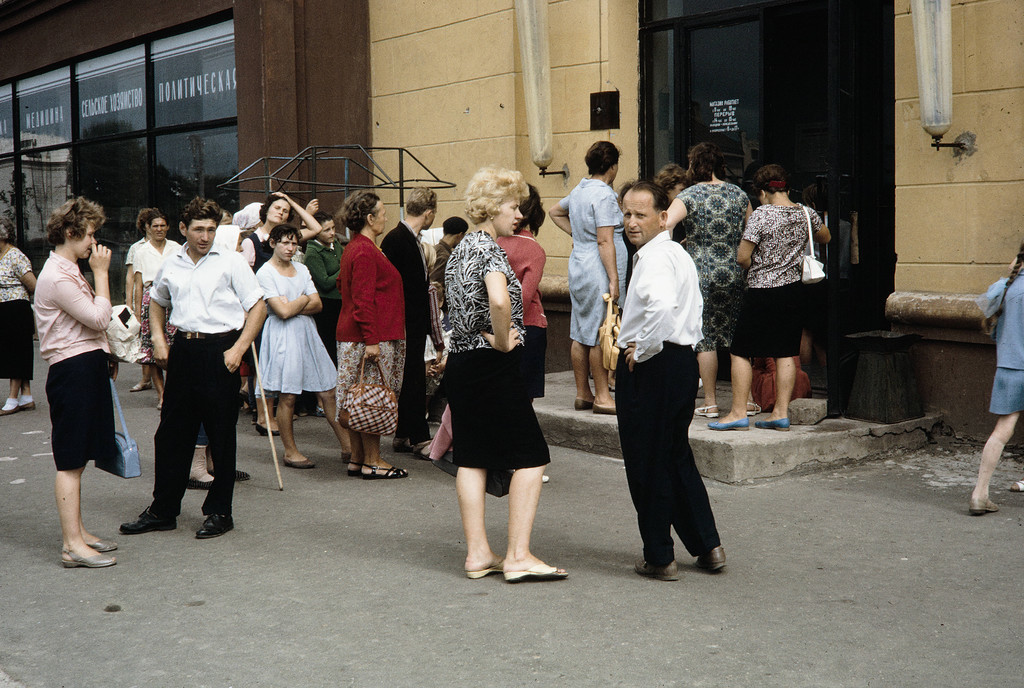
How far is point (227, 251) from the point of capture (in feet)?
19.2

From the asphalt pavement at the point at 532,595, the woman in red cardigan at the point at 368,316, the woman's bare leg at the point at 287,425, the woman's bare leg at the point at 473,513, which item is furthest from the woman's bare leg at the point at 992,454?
the woman's bare leg at the point at 287,425

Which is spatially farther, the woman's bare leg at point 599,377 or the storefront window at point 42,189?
the storefront window at point 42,189

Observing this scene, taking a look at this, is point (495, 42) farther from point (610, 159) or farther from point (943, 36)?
point (943, 36)

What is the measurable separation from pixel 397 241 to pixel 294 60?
540 centimetres

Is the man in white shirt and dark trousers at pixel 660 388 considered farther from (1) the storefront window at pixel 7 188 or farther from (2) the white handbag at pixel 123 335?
(1) the storefront window at pixel 7 188

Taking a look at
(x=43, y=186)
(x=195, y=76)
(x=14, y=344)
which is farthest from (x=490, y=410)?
(x=43, y=186)

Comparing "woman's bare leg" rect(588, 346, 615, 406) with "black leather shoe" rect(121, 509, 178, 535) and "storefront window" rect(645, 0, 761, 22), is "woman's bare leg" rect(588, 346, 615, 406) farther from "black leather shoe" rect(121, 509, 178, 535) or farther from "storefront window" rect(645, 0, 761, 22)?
"storefront window" rect(645, 0, 761, 22)

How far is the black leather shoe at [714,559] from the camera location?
4.80 meters

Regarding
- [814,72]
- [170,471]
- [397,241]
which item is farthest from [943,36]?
[170,471]

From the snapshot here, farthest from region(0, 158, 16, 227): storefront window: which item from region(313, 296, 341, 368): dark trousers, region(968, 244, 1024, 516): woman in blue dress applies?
region(968, 244, 1024, 516): woman in blue dress

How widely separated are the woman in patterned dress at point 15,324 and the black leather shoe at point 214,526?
5.28 metres

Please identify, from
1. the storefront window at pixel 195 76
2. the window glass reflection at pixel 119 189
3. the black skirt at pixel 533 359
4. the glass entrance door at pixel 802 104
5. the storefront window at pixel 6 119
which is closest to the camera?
the black skirt at pixel 533 359

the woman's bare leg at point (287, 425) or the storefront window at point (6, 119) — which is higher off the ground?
the storefront window at point (6, 119)

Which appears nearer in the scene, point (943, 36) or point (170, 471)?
point (170, 471)
